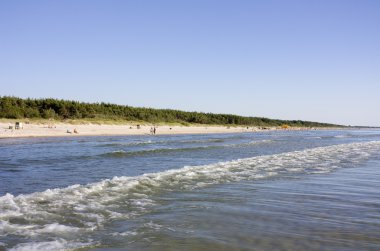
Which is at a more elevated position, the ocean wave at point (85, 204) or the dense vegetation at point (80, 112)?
the dense vegetation at point (80, 112)

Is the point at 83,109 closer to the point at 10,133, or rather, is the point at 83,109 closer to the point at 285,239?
the point at 10,133

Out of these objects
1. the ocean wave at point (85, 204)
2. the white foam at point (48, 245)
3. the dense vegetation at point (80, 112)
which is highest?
the dense vegetation at point (80, 112)

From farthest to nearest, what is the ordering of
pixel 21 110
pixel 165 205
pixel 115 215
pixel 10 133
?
1. pixel 21 110
2. pixel 10 133
3. pixel 165 205
4. pixel 115 215

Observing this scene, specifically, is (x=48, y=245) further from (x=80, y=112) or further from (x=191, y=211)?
(x=80, y=112)

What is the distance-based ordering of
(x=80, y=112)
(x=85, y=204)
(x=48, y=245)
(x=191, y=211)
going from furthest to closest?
(x=80, y=112), (x=85, y=204), (x=191, y=211), (x=48, y=245)

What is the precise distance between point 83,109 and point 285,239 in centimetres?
6261

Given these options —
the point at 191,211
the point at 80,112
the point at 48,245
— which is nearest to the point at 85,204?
the point at 191,211

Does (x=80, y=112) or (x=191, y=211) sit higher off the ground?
(x=80, y=112)

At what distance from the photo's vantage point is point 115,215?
6.51 metres

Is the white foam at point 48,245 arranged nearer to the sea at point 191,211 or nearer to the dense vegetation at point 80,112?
the sea at point 191,211

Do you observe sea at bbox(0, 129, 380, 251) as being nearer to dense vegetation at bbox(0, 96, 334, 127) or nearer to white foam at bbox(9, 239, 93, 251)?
white foam at bbox(9, 239, 93, 251)

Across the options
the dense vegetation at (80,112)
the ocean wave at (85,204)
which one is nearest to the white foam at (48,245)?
the ocean wave at (85,204)

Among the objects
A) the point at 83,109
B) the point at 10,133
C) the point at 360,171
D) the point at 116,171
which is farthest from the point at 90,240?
the point at 83,109

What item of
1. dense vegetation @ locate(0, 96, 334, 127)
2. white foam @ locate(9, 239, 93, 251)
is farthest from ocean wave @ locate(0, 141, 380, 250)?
dense vegetation @ locate(0, 96, 334, 127)
